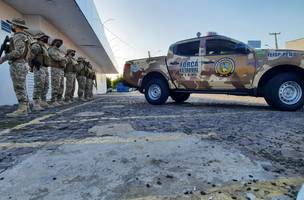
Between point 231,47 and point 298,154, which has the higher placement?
point 231,47

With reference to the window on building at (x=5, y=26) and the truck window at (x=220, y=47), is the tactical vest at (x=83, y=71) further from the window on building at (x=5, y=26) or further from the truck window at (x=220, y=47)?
the truck window at (x=220, y=47)

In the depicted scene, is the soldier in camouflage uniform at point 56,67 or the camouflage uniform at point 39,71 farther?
the soldier in camouflage uniform at point 56,67

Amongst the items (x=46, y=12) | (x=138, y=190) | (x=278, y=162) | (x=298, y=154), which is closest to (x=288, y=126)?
(x=298, y=154)

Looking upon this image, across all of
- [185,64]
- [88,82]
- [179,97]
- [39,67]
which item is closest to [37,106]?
[39,67]

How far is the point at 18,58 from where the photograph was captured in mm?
6059

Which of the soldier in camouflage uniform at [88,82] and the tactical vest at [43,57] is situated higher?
the tactical vest at [43,57]

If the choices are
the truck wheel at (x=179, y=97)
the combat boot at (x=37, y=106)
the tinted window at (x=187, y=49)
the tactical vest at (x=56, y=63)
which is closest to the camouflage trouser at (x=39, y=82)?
the combat boot at (x=37, y=106)

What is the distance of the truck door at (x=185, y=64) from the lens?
7715mm

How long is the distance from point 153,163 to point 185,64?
5.61 metres

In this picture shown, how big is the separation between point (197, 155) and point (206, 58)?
200 inches

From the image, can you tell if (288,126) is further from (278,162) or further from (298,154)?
(278,162)

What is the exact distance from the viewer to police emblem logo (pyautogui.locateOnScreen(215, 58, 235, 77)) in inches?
278

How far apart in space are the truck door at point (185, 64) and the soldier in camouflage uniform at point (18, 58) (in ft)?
12.5

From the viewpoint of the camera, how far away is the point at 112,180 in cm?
218
